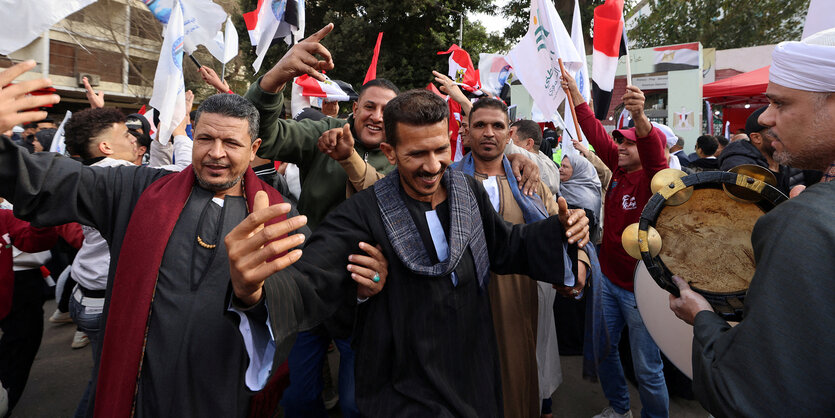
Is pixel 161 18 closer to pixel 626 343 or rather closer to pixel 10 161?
pixel 10 161

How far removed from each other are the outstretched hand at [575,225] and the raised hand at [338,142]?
3.72ft

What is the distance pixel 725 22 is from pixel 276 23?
26.2 meters

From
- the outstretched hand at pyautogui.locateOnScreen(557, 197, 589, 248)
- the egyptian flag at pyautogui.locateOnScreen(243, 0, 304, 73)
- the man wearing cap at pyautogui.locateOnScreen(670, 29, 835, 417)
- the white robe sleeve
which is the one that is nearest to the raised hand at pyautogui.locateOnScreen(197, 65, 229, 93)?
the egyptian flag at pyautogui.locateOnScreen(243, 0, 304, 73)

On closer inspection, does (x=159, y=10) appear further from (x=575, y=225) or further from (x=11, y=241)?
(x=575, y=225)

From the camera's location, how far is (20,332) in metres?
3.23

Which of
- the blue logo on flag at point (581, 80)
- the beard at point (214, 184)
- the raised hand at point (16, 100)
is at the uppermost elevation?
the blue logo on flag at point (581, 80)

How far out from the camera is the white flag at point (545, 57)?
3.71 meters

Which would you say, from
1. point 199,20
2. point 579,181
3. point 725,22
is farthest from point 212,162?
point 725,22

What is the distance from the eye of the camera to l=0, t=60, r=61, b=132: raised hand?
145 centimetres

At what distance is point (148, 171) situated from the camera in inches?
86.1

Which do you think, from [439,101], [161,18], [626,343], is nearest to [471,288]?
[439,101]

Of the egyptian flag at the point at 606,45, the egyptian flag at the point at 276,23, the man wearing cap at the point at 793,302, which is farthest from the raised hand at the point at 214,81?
the man wearing cap at the point at 793,302

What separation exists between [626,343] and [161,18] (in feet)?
17.0

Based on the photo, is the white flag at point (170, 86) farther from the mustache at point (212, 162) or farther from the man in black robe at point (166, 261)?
the mustache at point (212, 162)
